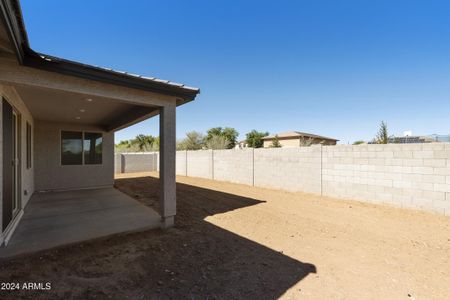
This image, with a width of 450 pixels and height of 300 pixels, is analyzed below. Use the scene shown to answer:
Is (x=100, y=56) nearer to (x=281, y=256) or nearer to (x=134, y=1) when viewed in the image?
(x=134, y=1)

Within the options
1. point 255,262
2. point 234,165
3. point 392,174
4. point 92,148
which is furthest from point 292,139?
point 255,262

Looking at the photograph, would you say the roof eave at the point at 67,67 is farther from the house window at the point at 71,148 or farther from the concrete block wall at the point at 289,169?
the house window at the point at 71,148

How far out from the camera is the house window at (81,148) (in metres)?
8.07

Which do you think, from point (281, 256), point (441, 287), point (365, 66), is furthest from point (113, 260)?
point (365, 66)

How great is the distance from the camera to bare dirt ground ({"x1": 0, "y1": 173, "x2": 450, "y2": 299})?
7.43 ft

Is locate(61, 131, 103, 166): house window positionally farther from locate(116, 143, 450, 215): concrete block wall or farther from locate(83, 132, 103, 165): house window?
locate(116, 143, 450, 215): concrete block wall

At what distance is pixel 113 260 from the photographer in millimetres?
2879

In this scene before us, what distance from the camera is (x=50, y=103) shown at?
507 cm

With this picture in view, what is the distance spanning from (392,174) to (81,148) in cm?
1091

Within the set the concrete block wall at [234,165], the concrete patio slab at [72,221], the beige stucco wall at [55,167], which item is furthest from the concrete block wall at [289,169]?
the beige stucco wall at [55,167]

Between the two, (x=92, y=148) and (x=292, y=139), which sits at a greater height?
(x=292, y=139)

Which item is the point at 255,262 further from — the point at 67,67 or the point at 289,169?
the point at 289,169

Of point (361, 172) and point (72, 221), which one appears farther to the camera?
point (361, 172)

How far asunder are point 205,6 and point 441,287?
31.3 feet
